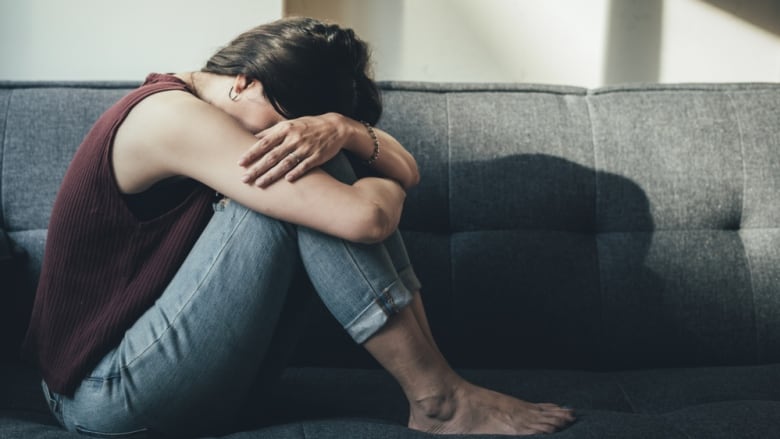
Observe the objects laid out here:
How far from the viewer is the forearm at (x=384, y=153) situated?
117 cm

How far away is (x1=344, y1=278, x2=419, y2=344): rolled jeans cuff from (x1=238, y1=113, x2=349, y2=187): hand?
203 millimetres

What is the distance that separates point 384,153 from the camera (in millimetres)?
1216

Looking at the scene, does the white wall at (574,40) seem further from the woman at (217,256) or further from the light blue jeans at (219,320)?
the light blue jeans at (219,320)

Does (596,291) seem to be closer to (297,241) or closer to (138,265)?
(297,241)

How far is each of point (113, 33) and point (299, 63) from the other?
0.78 meters

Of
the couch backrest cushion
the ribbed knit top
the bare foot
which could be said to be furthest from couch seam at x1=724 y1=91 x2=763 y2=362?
the ribbed knit top

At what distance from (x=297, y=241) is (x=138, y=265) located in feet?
0.80

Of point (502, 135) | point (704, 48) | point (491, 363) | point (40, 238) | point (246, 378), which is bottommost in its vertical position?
point (491, 363)

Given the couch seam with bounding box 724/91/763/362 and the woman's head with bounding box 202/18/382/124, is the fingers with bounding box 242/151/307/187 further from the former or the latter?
the couch seam with bounding box 724/91/763/362

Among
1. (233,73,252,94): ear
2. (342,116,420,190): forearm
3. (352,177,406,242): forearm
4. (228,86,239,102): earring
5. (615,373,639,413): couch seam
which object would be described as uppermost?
(233,73,252,94): ear

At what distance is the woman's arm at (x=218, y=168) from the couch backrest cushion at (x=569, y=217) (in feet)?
1.42

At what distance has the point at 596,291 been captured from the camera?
1.39 meters

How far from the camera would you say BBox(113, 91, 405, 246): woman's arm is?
954mm

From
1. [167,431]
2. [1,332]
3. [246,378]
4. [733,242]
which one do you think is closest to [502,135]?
[733,242]
